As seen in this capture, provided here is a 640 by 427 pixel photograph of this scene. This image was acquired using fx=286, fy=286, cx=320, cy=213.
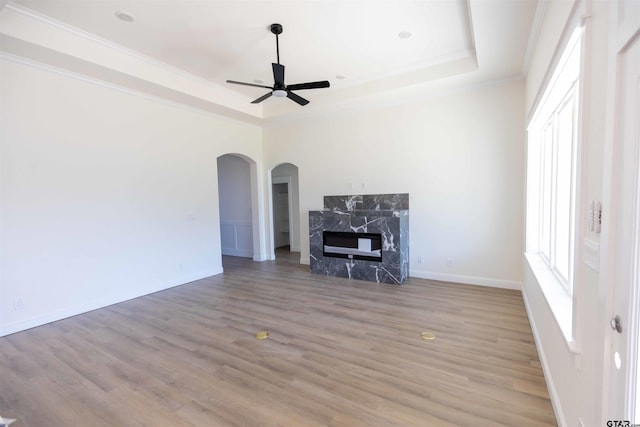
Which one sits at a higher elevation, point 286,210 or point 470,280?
point 286,210

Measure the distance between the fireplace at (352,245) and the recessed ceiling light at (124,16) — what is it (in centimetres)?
406

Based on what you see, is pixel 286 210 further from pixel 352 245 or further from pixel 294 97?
pixel 294 97

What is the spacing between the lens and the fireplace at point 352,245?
493 cm

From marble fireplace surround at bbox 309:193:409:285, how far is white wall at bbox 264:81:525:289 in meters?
0.20

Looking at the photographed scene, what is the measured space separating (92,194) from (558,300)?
532 centimetres

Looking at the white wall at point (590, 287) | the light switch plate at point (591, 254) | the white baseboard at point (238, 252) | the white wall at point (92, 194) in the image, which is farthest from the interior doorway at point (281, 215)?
the light switch plate at point (591, 254)

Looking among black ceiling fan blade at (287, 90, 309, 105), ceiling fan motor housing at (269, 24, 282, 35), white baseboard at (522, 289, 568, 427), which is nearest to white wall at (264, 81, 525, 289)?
white baseboard at (522, 289, 568, 427)

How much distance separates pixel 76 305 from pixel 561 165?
5.73 metres

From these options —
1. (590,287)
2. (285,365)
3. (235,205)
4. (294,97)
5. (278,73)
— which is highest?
(278,73)

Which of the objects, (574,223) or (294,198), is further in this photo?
(294,198)

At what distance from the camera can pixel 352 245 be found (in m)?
5.20

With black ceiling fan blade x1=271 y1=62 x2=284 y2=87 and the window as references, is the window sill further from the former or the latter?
black ceiling fan blade x1=271 y1=62 x2=284 y2=87

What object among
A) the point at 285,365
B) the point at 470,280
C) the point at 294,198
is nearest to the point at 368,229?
the point at 470,280

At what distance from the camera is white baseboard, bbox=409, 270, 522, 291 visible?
170 inches
